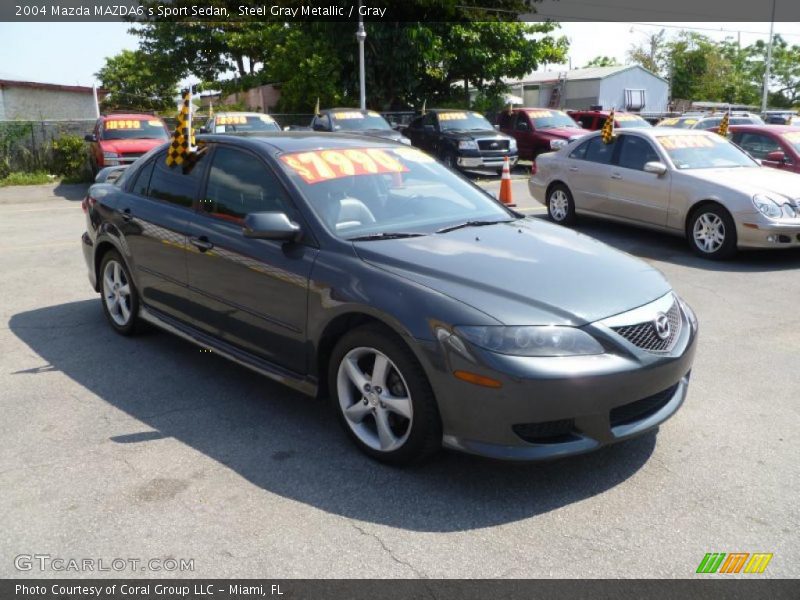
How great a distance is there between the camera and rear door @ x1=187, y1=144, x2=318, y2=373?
4.06m

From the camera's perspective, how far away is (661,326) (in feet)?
11.7

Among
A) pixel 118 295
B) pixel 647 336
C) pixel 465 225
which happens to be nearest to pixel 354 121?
pixel 118 295

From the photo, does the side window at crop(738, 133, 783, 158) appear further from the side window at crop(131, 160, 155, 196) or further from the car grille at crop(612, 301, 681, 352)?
the side window at crop(131, 160, 155, 196)

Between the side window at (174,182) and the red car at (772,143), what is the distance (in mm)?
9137

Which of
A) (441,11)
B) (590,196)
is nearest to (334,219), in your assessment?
(590,196)

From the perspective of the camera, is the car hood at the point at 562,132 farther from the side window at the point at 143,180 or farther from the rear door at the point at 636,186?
the side window at the point at 143,180

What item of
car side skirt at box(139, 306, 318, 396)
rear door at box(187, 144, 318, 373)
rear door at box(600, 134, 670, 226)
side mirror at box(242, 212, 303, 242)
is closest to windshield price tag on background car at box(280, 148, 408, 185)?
rear door at box(187, 144, 318, 373)


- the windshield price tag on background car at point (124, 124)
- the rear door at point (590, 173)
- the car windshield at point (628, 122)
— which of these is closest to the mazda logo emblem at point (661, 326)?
the rear door at point (590, 173)

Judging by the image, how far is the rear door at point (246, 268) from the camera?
13.3 ft

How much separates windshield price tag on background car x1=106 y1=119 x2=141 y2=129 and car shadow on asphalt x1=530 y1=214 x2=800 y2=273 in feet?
35.9

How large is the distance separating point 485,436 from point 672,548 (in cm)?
86

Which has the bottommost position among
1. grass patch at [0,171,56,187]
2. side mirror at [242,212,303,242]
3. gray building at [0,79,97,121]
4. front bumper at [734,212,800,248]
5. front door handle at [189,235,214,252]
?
grass patch at [0,171,56,187]

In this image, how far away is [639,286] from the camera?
149 inches
